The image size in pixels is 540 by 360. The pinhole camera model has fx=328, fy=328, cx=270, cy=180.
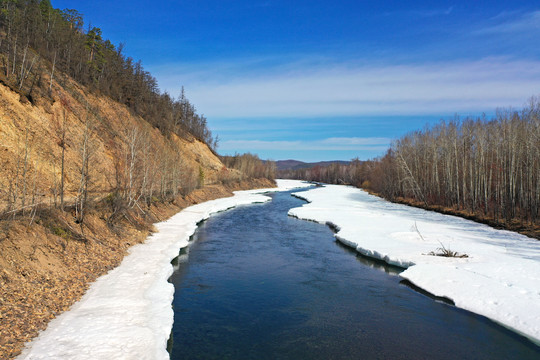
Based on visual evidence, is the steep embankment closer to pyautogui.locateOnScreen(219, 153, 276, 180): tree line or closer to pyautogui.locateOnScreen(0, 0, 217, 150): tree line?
pyautogui.locateOnScreen(0, 0, 217, 150): tree line

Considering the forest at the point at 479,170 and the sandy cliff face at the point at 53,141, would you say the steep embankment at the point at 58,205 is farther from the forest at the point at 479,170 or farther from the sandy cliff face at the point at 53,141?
the forest at the point at 479,170

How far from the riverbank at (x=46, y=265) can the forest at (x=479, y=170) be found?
28595 mm

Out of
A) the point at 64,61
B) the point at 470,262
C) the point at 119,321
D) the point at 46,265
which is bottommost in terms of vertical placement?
the point at 119,321

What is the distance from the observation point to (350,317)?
10922mm

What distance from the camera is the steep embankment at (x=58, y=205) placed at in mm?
9422

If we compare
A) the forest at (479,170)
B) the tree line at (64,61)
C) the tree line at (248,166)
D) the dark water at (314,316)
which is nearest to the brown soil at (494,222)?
the forest at (479,170)

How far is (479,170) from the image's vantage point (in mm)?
35125

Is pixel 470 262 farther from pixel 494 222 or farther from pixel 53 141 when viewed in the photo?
pixel 53 141

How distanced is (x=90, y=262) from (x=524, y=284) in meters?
17.6

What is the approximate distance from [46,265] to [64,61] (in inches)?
1593

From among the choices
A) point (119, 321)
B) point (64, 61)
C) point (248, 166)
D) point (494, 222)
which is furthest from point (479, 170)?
point (248, 166)

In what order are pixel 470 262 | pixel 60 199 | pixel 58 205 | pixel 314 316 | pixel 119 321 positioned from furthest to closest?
pixel 60 199 → pixel 470 262 → pixel 58 205 → pixel 314 316 → pixel 119 321

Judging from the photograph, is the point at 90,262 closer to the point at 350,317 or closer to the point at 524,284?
the point at 350,317

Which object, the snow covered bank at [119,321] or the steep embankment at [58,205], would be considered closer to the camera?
the snow covered bank at [119,321]
